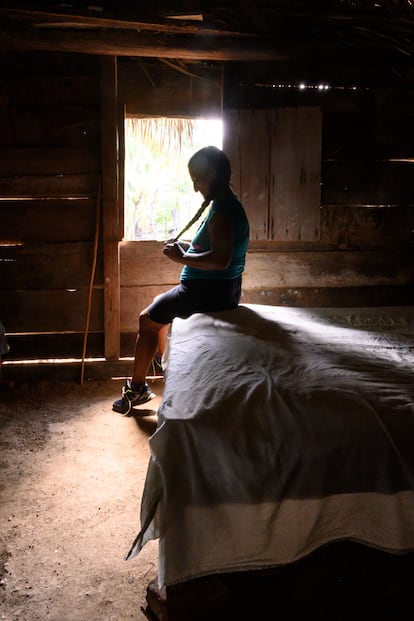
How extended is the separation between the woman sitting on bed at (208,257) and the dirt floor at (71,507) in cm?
67

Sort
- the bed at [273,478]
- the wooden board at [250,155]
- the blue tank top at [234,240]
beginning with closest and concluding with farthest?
the bed at [273,478], the blue tank top at [234,240], the wooden board at [250,155]

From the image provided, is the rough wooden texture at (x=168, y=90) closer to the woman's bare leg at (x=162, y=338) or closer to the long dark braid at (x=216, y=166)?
the long dark braid at (x=216, y=166)

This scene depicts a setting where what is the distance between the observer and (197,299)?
11.7ft

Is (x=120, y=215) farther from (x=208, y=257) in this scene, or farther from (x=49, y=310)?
(x=208, y=257)

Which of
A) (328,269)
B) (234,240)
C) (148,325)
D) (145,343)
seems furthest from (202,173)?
(328,269)

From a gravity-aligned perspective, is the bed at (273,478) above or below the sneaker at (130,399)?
above

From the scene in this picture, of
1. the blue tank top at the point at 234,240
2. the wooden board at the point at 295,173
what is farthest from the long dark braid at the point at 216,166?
the wooden board at the point at 295,173

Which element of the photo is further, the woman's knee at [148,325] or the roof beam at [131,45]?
the roof beam at [131,45]

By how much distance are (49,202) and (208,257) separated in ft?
7.03

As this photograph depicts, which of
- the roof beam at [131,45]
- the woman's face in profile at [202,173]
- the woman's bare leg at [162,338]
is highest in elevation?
the roof beam at [131,45]

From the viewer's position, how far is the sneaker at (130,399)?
4.00m

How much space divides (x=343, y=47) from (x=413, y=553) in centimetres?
423

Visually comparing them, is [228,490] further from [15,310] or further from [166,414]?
[15,310]

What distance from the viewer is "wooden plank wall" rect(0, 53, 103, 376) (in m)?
4.54
